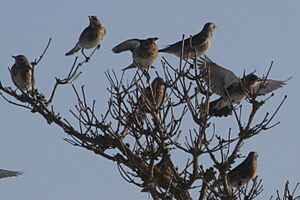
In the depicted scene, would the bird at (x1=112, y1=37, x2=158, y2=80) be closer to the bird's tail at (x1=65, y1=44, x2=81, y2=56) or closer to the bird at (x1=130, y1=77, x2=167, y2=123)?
the bird's tail at (x1=65, y1=44, x2=81, y2=56)

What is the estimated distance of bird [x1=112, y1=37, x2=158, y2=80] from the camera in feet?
44.7

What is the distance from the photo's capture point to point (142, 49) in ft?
45.1

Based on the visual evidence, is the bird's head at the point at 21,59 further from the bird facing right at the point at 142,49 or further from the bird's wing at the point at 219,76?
the bird's wing at the point at 219,76

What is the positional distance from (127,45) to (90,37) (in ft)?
2.67

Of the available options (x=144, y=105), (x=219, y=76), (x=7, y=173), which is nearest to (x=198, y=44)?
(x=219, y=76)

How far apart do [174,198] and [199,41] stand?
472 cm

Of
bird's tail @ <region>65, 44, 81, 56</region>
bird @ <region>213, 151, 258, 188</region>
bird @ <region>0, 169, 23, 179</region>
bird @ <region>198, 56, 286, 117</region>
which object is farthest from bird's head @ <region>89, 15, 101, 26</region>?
bird @ <region>213, 151, 258, 188</region>

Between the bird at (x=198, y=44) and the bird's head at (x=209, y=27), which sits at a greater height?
the bird's head at (x=209, y=27)

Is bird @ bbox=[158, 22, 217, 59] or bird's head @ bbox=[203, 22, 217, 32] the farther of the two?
bird's head @ bbox=[203, 22, 217, 32]

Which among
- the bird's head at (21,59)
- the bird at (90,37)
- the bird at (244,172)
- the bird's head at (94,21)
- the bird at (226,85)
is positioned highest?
the bird's head at (94,21)

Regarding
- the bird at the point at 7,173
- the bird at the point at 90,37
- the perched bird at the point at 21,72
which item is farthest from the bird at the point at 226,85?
the bird at the point at 7,173

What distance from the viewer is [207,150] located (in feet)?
32.1

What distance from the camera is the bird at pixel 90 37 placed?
1424 centimetres

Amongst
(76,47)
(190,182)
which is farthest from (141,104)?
(76,47)
